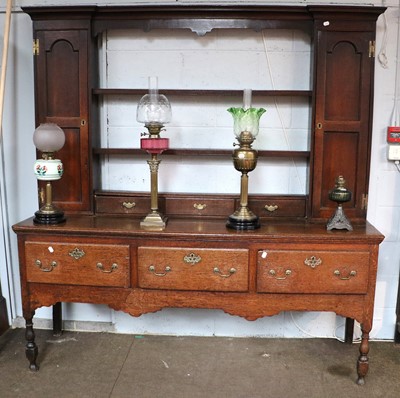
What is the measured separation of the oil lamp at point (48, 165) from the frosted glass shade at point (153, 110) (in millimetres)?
469

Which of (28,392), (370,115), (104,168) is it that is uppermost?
(370,115)

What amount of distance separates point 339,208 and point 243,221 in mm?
498

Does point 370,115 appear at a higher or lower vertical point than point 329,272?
higher

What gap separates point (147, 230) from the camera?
2309mm

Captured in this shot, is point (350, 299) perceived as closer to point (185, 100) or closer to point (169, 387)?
point (169, 387)

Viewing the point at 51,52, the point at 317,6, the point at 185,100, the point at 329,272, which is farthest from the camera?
the point at 185,100

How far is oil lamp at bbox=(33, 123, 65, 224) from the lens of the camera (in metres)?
2.41

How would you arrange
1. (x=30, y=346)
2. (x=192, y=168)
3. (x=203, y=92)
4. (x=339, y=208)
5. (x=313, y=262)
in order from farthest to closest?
(x=192, y=168) < (x=203, y=92) < (x=30, y=346) < (x=339, y=208) < (x=313, y=262)

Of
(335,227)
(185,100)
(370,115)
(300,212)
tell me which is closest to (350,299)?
(335,227)

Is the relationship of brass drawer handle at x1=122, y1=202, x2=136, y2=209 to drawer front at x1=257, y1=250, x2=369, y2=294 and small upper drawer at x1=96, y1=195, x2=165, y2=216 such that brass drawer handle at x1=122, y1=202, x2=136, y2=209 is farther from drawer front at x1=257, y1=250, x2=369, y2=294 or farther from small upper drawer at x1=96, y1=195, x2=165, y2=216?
drawer front at x1=257, y1=250, x2=369, y2=294

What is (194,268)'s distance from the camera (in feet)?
7.49

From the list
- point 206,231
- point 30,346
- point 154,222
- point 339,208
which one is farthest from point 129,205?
point 339,208

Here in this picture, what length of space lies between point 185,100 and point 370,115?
1.06 m

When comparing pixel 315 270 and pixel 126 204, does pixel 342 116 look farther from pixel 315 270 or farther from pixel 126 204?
pixel 126 204
